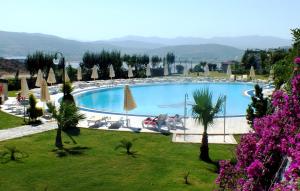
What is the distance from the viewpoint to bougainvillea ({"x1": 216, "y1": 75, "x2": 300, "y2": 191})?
5.38 metres

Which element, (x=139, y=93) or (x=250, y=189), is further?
(x=139, y=93)

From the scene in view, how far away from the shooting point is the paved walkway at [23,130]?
1791cm

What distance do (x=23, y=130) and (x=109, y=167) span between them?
7465mm

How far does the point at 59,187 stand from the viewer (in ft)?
37.5

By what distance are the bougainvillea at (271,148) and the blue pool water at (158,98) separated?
1935 cm

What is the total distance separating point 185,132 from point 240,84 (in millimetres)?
24293

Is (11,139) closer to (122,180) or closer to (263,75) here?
(122,180)

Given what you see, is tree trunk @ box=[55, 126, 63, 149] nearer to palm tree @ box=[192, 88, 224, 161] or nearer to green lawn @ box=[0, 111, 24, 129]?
green lawn @ box=[0, 111, 24, 129]

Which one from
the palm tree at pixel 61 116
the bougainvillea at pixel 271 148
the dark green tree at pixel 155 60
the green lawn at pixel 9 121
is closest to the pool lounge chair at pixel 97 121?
the palm tree at pixel 61 116

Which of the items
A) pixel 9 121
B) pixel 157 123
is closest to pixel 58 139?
pixel 157 123

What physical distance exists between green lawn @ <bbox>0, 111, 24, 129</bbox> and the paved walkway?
79 centimetres

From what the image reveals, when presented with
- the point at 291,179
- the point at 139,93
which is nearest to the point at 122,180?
the point at 291,179

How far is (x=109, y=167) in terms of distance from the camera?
13.4 m

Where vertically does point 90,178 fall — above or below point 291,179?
below
